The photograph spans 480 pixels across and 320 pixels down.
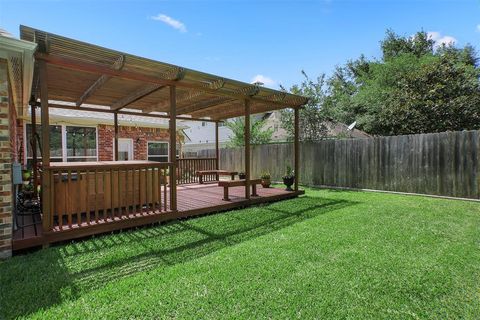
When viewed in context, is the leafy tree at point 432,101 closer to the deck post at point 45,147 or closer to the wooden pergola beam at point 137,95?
the wooden pergola beam at point 137,95

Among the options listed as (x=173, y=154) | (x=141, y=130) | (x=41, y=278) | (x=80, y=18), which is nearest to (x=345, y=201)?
(x=173, y=154)

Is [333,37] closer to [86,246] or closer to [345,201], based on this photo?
[345,201]

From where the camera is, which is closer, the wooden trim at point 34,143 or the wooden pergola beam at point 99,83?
the wooden pergola beam at point 99,83

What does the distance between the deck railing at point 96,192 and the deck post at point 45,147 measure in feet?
0.04

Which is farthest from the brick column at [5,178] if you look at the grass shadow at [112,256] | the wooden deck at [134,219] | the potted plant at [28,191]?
the potted plant at [28,191]

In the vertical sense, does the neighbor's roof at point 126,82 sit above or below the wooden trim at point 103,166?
above

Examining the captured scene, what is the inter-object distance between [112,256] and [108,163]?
6.99 ft

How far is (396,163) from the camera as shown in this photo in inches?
328

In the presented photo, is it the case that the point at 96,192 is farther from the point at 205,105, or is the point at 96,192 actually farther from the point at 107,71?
the point at 205,105

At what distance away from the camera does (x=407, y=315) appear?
219 centimetres

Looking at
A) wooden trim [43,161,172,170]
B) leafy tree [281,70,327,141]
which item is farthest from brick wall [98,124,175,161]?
wooden trim [43,161,172,170]

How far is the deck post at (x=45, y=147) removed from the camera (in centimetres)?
360

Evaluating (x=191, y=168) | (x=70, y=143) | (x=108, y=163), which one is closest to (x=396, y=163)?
(x=191, y=168)

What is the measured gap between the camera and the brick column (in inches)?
128
